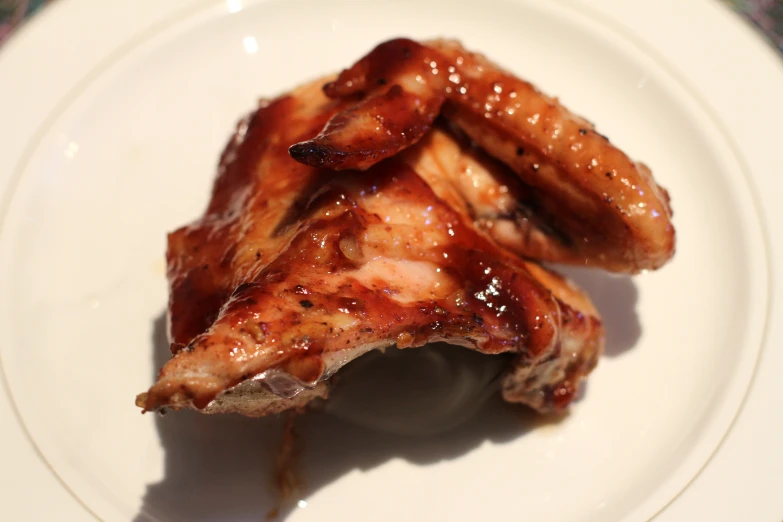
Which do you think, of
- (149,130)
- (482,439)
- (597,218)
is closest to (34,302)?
(149,130)

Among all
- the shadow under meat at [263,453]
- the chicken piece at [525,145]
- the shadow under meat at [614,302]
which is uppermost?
the chicken piece at [525,145]

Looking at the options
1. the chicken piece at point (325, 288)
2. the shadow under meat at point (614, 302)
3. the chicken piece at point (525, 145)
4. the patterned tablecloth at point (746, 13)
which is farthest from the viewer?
the patterned tablecloth at point (746, 13)

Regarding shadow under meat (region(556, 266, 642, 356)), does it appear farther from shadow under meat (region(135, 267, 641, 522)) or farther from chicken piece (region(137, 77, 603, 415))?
shadow under meat (region(135, 267, 641, 522))

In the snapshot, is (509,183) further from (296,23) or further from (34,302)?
(34,302)

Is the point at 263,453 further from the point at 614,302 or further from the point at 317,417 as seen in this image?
the point at 614,302

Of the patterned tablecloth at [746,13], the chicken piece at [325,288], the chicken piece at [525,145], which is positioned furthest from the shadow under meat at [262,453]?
the patterned tablecloth at [746,13]

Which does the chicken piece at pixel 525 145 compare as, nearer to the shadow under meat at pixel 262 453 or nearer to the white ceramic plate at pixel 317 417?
the white ceramic plate at pixel 317 417

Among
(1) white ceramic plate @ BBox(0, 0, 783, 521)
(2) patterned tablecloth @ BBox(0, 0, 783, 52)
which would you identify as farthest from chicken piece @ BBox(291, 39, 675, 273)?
(2) patterned tablecloth @ BBox(0, 0, 783, 52)
